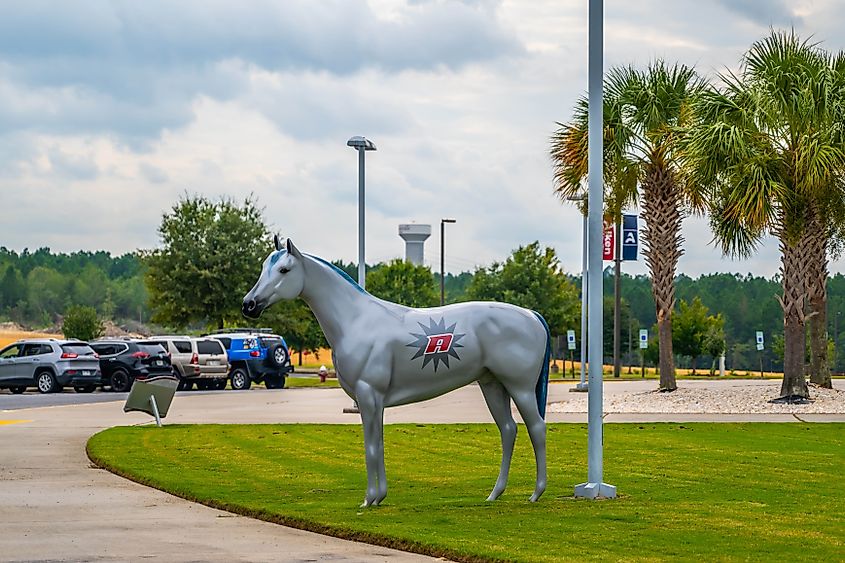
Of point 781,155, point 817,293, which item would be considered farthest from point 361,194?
point 817,293

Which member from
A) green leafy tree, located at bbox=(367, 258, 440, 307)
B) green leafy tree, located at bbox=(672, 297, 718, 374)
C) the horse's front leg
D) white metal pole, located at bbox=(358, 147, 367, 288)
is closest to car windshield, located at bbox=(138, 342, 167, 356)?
white metal pole, located at bbox=(358, 147, 367, 288)

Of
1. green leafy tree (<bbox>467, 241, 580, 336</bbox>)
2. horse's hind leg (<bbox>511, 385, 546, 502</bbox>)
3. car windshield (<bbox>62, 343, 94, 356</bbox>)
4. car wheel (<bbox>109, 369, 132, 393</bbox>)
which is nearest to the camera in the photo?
horse's hind leg (<bbox>511, 385, 546, 502</bbox>)

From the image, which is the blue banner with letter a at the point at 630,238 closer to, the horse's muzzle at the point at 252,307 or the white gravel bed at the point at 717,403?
the horse's muzzle at the point at 252,307

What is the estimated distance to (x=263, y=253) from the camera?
64.4 metres

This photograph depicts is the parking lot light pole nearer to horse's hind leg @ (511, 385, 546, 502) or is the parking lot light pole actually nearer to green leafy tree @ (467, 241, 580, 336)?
horse's hind leg @ (511, 385, 546, 502)

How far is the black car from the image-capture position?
144 feet

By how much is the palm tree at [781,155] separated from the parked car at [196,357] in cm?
1976

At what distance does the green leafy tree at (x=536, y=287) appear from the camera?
251ft

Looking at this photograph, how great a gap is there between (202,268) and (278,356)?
1598 cm

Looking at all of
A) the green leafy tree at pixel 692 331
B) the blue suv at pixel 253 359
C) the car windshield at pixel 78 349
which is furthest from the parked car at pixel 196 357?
the green leafy tree at pixel 692 331

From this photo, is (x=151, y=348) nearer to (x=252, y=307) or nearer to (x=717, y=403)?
(x=717, y=403)

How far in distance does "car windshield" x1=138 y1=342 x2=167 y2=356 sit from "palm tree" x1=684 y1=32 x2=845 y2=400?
19653 mm

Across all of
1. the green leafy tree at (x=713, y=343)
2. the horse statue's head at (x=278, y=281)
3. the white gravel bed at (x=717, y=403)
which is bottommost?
the white gravel bed at (x=717, y=403)

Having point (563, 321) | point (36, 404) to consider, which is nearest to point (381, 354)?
point (36, 404)
